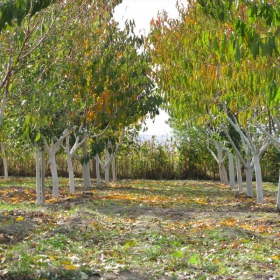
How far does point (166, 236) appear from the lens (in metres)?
8.04

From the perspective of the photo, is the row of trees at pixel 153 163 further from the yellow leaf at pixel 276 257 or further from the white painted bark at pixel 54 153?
the yellow leaf at pixel 276 257

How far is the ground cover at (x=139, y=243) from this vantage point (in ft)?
19.1

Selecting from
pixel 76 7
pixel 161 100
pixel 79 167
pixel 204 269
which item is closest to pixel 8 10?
pixel 204 269

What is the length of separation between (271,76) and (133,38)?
9263mm

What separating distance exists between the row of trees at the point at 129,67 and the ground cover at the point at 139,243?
1584 mm

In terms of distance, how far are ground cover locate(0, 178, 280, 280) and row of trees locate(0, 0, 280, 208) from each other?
1584mm

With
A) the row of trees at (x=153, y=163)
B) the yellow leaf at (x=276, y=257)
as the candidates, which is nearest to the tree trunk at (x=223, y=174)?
the row of trees at (x=153, y=163)

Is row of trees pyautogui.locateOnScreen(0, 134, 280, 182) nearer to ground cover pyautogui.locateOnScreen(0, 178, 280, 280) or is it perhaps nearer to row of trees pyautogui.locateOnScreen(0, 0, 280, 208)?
row of trees pyautogui.locateOnScreen(0, 0, 280, 208)

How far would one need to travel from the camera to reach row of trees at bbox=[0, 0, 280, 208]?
527 centimetres

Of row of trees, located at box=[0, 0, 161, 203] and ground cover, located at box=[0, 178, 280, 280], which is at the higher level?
row of trees, located at box=[0, 0, 161, 203]

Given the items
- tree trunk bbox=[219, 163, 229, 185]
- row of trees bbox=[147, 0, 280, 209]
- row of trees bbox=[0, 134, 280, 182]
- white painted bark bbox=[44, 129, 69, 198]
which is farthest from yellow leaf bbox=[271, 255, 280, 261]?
row of trees bbox=[0, 134, 280, 182]

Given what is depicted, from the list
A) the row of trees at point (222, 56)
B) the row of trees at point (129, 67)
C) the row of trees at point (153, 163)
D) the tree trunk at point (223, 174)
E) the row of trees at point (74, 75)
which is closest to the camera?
the row of trees at point (222, 56)

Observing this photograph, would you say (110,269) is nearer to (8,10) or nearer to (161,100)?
(8,10)

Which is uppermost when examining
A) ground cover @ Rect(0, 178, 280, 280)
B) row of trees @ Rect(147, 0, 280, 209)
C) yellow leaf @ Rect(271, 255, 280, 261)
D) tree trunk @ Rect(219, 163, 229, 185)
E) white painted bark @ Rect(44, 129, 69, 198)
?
row of trees @ Rect(147, 0, 280, 209)
